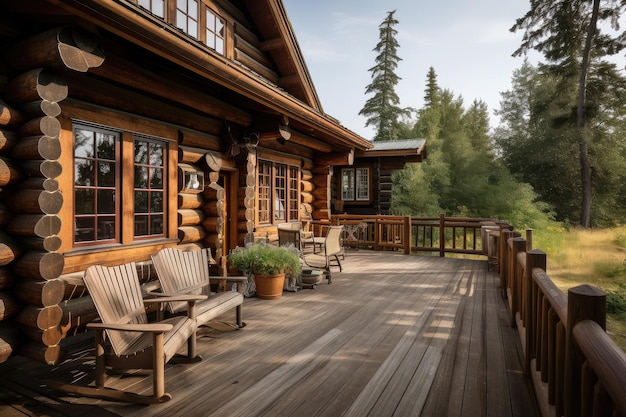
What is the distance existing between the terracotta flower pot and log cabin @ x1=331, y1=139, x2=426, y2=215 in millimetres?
7868

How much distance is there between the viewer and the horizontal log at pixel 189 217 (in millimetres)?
5488

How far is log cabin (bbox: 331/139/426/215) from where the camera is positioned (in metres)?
12.7

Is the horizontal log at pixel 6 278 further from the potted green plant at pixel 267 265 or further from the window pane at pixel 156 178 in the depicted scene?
the potted green plant at pixel 267 265

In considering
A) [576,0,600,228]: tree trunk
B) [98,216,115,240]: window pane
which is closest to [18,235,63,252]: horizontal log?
[98,216,115,240]: window pane

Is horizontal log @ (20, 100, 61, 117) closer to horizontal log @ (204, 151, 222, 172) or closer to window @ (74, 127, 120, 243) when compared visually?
window @ (74, 127, 120, 243)

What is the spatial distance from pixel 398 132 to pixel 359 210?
1638 centimetres

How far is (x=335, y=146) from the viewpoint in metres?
9.66

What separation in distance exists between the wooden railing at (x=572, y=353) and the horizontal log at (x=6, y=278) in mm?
4039

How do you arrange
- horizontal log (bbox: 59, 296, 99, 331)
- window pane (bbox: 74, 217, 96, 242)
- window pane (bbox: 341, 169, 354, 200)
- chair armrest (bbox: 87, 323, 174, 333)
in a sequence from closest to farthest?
chair armrest (bbox: 87, 323, 174, 333) → horizontal log (bbox: 59, 296, 99, 331) → window pane (bbox: 74, 217, 96, 242) → window pane (bbox: 341, 169, 354, 200)

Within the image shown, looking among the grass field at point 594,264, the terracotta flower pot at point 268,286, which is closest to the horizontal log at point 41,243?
the terracotta flower pot at point 268,286

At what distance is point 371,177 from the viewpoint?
44.1 feet

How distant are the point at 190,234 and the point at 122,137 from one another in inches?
70.0

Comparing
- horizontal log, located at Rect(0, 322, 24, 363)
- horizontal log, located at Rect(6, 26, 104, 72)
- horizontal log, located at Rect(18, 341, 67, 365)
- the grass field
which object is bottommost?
the grass field

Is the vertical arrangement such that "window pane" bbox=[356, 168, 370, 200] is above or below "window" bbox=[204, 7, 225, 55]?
→ below
